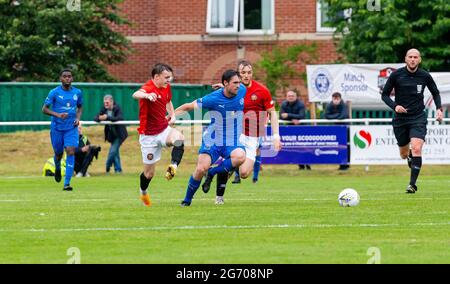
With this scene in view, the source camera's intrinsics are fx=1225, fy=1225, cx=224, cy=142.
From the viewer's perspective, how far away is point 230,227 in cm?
1402

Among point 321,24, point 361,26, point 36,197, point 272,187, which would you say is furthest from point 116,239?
point 321,24

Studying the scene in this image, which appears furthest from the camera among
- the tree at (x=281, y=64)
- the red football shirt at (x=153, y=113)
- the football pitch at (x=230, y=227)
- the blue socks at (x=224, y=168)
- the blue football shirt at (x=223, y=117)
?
the tree at (x=281, y=64)

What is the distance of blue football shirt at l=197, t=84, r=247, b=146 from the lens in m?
17.0

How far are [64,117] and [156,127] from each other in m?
5.48

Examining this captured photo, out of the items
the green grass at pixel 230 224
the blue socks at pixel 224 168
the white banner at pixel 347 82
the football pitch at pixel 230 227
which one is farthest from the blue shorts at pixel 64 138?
the white banner at pixel 347 82

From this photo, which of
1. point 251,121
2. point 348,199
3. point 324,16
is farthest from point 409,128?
point 324,16

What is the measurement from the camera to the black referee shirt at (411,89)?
2002 cm

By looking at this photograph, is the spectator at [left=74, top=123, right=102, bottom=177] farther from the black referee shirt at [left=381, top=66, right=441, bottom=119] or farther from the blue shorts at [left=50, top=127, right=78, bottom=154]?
the black referee shirt at [left=381, top=66, right=441, bottom=119]

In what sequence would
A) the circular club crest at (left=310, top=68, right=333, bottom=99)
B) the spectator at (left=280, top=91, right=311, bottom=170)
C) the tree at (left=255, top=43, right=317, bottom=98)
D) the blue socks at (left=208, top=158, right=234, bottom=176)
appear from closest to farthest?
the blue socks at (left=208, top=158, right=234, bottom=176)
the spectator at (left=280, top=91, right=311, bottom=170)
the circular club crest at (left=310, top=68, right=333, bottom=99)
the tree at (left=255, top=43, right=317, bottom=98)

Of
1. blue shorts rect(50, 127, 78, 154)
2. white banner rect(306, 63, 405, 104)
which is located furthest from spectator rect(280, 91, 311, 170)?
blue shorts rect(50, 127, 78, 154)

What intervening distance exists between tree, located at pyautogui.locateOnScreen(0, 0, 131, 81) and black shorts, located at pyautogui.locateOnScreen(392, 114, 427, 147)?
16292 mm

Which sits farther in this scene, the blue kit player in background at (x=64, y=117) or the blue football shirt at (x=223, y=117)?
the blue kit player in background at (x=64, y=117)

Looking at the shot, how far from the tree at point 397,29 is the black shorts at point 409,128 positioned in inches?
487

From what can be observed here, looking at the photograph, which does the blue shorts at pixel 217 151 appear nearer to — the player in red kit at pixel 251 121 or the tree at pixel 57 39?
the player in red kit at pixel 251 121
